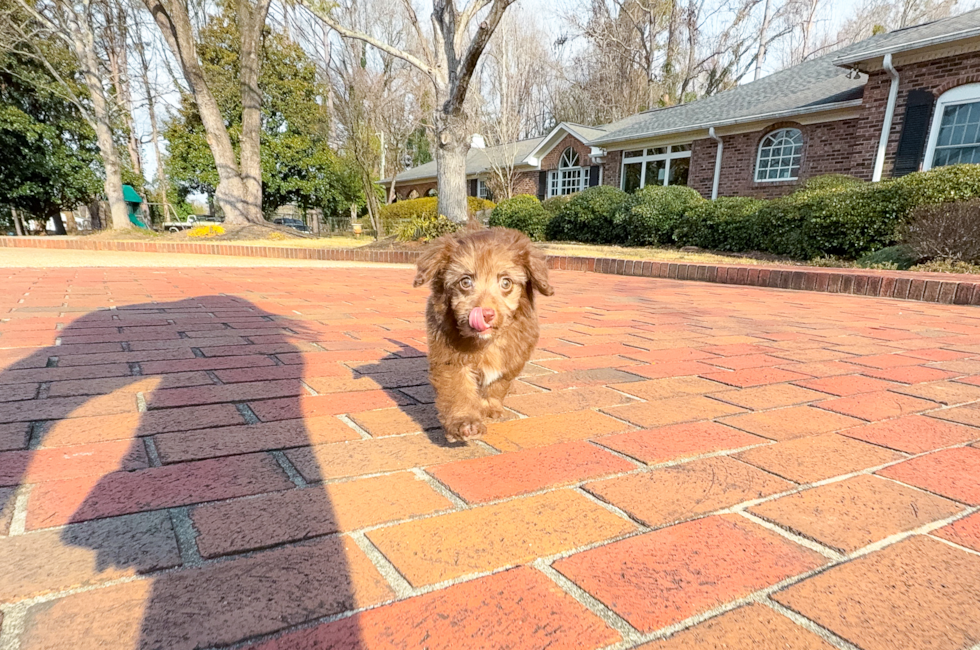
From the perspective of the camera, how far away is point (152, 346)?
11.0 feet

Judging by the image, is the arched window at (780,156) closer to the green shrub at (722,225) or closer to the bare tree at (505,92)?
the green shrub at (722,225)

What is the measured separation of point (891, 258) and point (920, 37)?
8715 mm

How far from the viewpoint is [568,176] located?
2811 centimetres

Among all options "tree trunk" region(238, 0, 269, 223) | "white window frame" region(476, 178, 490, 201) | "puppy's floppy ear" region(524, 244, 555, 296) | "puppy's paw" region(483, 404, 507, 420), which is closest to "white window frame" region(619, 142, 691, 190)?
"white window frame" region(476, 178, 490, 201)

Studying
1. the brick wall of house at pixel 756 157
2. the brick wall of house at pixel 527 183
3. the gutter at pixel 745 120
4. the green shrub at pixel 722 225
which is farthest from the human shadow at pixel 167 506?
the brick wall of house at pixel 527 183

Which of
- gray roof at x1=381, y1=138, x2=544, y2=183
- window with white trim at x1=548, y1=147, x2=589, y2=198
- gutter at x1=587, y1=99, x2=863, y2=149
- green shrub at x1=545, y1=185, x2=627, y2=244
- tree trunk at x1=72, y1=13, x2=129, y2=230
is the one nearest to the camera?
gutter at x1=587, y1=99, x2=863, y2=149

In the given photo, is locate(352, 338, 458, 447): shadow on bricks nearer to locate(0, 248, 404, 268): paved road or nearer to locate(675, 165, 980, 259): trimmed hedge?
locate(0, 248, 404, 268): paved road

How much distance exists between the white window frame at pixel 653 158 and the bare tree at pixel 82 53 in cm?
2017

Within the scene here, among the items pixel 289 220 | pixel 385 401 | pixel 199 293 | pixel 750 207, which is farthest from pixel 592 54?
pixel 385 401

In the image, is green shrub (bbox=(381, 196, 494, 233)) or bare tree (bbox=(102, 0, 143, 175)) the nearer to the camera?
bare tree (bbox=(102, 0, 143, 175))

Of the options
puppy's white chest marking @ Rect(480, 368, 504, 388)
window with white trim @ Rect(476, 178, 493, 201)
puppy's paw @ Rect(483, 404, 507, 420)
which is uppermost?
window with white trim @ Rect(476, 178, 493, 201)

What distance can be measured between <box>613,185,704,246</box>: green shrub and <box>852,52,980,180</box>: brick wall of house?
16.8 ft

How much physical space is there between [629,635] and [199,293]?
18.9 feet

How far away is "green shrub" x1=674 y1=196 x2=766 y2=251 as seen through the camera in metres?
12.0
